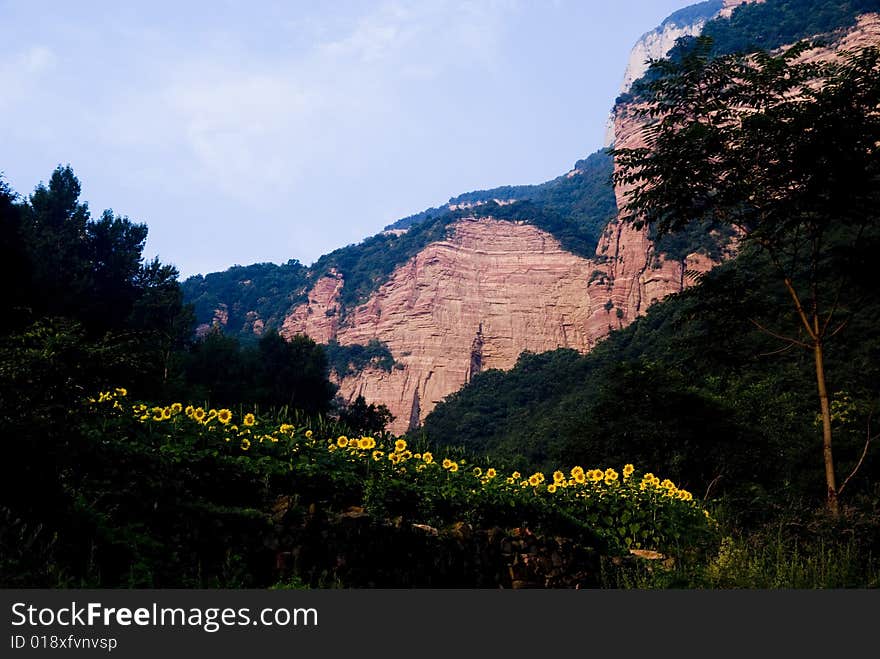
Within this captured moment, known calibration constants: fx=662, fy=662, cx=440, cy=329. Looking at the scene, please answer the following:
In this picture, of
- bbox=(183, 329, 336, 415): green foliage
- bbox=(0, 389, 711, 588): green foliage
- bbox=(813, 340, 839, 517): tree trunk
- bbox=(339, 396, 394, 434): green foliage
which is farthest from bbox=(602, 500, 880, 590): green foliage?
bbox=(339, 396, 394, 434): green foliage

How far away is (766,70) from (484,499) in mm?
6980

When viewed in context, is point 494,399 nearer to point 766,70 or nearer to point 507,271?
A: point 507,271

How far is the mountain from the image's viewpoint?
69.4 m

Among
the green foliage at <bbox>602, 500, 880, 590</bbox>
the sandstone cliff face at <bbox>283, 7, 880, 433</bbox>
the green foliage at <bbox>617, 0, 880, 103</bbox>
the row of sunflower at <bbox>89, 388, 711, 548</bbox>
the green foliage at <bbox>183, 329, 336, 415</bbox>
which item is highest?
the green foliage at <bbox>617, 0, 880, 103</bbox>

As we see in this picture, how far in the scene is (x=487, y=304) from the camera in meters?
80.6

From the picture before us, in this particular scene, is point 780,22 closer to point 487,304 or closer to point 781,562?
point 487,304

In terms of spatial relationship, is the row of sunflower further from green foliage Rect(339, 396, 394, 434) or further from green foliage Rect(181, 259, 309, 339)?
green foliage Rect(181, 259, 309, 339)

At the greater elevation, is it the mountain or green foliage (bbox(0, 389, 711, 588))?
the mountain

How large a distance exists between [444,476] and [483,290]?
75064mm

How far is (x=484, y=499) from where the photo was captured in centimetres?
697

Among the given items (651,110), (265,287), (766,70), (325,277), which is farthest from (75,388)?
(265,287)

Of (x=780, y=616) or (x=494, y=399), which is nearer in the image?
(x=780, y=616)

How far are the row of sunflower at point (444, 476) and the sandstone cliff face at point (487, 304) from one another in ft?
195

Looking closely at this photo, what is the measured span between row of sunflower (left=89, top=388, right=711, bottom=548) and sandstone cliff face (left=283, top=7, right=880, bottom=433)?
5933 cm
